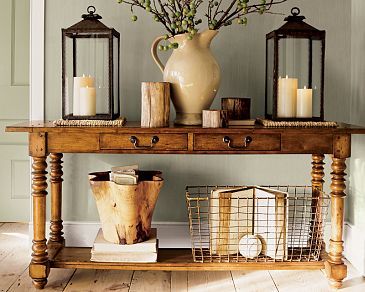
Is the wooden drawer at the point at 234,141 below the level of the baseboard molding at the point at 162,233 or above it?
above

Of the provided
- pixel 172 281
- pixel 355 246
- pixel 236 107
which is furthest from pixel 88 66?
pixel 355 246

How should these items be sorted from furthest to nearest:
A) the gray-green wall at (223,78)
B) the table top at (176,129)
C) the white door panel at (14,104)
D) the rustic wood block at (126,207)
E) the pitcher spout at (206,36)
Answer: the white door panel at (14,104), the gray-green wall at (223,78), the pitcher spout at (206,36), the rustic wood block at (126,207), the table top at (176,129)

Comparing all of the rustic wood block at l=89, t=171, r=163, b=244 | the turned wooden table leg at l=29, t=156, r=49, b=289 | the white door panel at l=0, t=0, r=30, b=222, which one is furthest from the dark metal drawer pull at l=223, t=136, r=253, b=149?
the white door panel at l=0, t=0, r=30, b=222

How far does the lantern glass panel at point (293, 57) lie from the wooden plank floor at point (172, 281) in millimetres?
918

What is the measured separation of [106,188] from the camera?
2.82 m

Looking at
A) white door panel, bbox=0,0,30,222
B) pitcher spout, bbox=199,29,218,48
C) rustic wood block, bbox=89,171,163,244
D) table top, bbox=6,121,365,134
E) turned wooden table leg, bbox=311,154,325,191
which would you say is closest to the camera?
table top, bbox=6,121,365,134

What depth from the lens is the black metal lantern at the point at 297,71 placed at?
2.87 m

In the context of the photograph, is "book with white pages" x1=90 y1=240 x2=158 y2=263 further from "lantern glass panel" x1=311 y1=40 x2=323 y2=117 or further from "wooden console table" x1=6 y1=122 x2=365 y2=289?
"lantern glass panel" x1=311 y1=40 x2=323 y2=117

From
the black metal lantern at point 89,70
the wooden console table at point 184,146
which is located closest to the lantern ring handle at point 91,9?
the black metal lantern at point 89,70

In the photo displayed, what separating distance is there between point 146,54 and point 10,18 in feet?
4.38

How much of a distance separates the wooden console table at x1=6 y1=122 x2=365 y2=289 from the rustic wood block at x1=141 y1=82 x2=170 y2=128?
6cm

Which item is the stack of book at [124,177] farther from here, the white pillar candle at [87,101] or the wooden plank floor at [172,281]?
the wooden plank floor at [172,281]

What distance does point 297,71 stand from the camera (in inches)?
114

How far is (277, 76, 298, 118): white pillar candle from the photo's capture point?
287 cm
